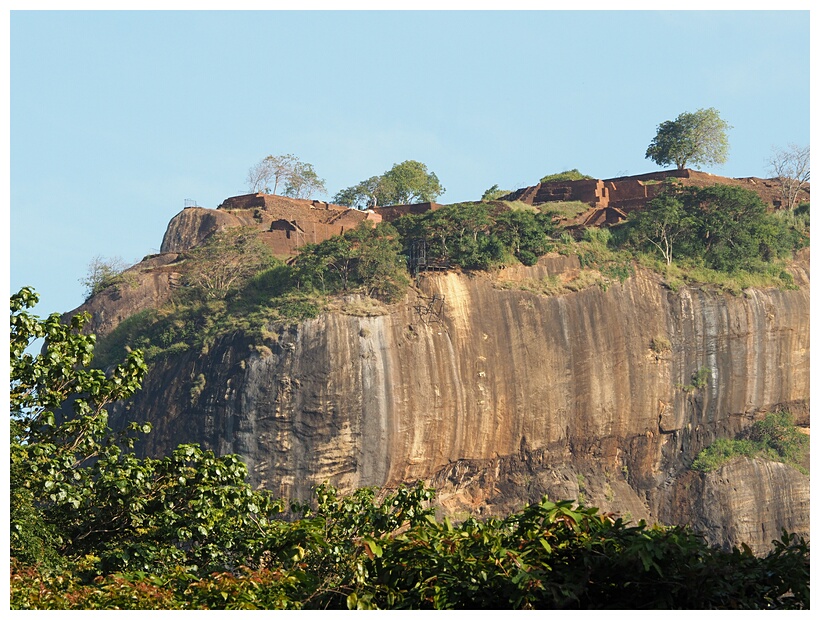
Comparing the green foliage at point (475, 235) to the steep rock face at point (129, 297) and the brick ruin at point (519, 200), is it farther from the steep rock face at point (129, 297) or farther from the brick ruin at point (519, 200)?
the steep rock face at point (129, 297)

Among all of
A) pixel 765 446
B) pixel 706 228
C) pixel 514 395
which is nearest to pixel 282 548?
pixel 514 395

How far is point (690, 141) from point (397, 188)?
41.0 feet

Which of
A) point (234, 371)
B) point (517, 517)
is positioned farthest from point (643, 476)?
point (517, 517)

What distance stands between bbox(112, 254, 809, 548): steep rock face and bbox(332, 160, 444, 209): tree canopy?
1447cm

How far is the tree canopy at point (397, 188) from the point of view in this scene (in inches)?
2335

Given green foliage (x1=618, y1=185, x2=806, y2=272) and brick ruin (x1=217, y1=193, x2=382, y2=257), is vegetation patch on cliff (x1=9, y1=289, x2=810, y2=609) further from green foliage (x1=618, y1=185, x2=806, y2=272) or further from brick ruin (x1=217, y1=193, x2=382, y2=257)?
green foliage (x1=618, y1=185, x2=806, y2=272)

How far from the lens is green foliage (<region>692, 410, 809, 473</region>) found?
46406mm

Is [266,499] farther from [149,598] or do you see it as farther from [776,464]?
[776,464]

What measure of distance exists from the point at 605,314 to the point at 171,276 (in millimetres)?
15728

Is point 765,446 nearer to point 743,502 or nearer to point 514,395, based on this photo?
point 743,502

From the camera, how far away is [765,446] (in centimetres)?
4691

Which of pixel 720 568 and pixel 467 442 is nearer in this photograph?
pixel 720 568

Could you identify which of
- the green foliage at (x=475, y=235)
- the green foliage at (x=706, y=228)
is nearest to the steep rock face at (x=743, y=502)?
the green foliage at (x=706, y=228)

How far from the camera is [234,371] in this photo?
140ft
